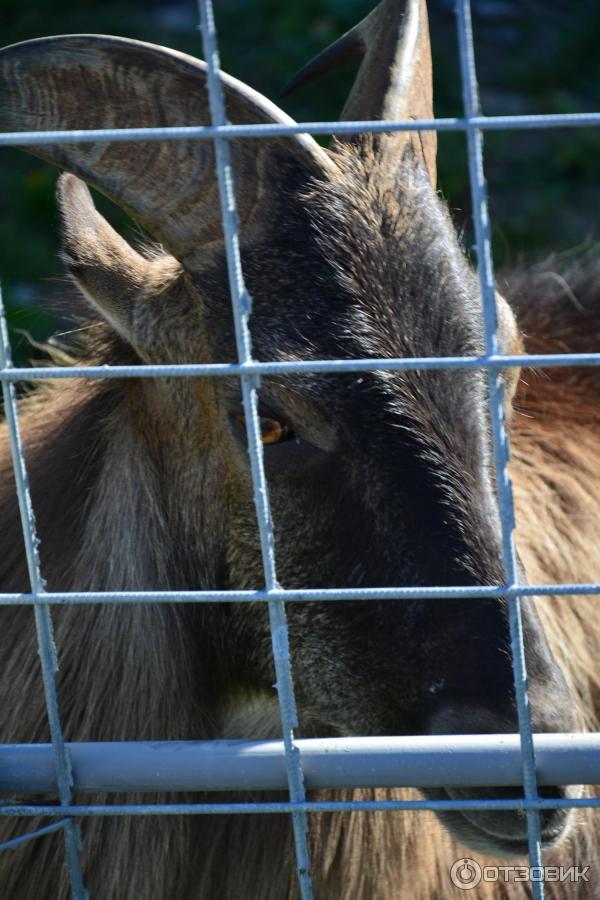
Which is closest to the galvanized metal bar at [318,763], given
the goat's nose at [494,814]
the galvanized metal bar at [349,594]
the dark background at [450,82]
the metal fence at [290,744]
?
the metal fence at [290,744]

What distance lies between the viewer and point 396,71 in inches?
117

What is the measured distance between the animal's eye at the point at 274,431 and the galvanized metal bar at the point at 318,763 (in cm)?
80

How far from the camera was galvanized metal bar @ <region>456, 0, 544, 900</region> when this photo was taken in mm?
1612

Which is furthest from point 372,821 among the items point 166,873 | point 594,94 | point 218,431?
point 594,94

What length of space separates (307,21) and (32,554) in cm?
675

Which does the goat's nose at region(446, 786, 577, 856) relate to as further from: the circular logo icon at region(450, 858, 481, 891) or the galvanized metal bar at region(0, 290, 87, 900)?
the galvanized metal bar at region(0, 290, 87, 900)

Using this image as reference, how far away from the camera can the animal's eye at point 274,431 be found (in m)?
2.48

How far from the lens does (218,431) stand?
2619mm

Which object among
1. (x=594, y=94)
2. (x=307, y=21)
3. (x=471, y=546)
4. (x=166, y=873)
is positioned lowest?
(x=166, y=873)

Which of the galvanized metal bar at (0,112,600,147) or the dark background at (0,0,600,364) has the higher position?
the dark background at (0,0,600,364)

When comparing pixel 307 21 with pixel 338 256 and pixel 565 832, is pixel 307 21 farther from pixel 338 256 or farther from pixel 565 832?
pixel 565 832

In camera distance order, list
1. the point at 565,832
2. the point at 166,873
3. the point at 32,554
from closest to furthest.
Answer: the point at 32,554, the point at 565,832, the point at 166,873

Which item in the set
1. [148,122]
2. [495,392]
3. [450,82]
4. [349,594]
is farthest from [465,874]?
[450,82]

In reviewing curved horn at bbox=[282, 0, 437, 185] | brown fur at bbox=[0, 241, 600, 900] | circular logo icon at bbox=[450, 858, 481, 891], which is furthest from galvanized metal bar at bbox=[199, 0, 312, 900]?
curved horn at bbox=[282, 0, 437, 185]
